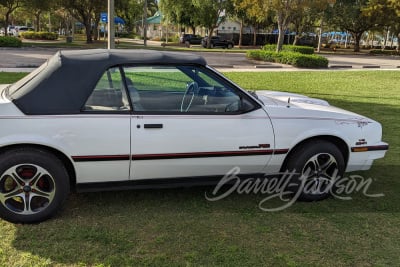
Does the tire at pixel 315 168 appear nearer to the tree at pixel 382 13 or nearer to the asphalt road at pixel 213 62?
the asphalt road at pixel 213 62

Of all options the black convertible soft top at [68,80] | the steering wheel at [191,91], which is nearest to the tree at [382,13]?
the steering wheel at [191,91]

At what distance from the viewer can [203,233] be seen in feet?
12.0

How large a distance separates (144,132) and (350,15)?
44.9 metres

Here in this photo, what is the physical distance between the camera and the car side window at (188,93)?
3.91m

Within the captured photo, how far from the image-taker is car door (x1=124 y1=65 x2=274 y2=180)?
3.76 metres

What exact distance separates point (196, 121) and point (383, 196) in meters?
2.33

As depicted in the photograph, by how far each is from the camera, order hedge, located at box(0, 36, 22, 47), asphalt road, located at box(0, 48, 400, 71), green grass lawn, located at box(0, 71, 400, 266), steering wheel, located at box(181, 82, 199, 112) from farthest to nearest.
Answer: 1. hedge, located at box(0, 36, 22, 47)
2. asphalt road, located at box(0, 48, 400, 71)
3. steering wheel, located at box(181, 82, 199, 112)
4. green grass lawn, located at box(0, 71, 400, 266)

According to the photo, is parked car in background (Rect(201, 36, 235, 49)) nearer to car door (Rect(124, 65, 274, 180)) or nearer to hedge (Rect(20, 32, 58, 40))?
hedge (Rect(20, 32, 58, 40))

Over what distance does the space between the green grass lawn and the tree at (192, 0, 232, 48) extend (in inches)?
1464

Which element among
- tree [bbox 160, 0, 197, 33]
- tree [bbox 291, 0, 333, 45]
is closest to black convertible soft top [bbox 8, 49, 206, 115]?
tree [bbox 291, 0, 333, 45]

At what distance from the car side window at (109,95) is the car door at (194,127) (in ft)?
0.31

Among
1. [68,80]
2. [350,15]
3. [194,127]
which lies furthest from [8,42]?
[350,15]

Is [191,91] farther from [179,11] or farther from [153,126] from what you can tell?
[179,11]

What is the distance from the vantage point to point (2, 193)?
3.53m
